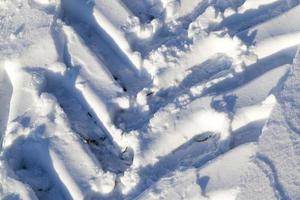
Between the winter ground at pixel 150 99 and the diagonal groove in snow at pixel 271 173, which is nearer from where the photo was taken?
the diagonal groove in snow at pixel 271 173

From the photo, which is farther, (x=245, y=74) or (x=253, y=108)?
(x=245, y=74)

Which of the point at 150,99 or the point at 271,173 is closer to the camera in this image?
the point at 271,173

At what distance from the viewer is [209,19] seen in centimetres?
229

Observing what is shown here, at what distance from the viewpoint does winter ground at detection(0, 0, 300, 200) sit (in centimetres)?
191

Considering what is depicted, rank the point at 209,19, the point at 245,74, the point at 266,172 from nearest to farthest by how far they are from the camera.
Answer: the point at 266,172, the point at 245,74, the point at 209,19

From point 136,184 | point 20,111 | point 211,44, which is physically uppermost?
point 211,44

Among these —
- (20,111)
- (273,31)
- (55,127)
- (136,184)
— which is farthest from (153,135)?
(273,31)

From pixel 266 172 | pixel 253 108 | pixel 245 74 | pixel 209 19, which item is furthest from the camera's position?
pixel 209 19

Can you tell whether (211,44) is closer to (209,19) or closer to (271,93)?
(209,19)

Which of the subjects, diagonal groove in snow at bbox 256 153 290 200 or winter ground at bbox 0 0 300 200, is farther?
winter ground at bbox 0 0 300 200

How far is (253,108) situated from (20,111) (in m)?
0.88

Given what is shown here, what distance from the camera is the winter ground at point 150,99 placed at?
1906 millimetres

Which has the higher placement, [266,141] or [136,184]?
[266,141]

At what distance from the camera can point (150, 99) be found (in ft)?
7.06
